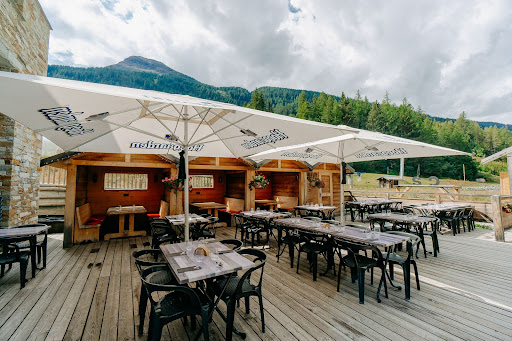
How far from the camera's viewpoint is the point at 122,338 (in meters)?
2.26

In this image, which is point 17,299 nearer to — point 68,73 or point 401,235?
point 401,235

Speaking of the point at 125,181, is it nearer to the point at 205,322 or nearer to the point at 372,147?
the point at 205,322

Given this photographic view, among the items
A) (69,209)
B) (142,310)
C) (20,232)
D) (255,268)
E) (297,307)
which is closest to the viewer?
(255,268)

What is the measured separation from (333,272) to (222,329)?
2.40m

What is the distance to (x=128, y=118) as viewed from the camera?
10.6ft

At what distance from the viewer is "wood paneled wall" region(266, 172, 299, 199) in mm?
10117

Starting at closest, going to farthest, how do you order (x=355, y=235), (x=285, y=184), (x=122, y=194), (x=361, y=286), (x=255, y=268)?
1. (x=255, y=268)
2. (x=361, y=286)
3. (x=355, y=235)
4. (x=122, y=194)
5. (x=285, y=184)

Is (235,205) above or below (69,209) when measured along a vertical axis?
below

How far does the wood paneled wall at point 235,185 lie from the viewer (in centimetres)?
867

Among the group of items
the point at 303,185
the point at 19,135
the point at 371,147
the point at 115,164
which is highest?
the point at 19,135

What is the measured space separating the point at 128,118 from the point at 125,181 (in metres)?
5.71

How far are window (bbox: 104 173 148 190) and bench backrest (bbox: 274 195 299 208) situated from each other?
562 cm

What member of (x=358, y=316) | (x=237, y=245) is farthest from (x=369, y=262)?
(x=237, y=245)

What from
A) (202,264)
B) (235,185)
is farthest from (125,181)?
(202,264)
